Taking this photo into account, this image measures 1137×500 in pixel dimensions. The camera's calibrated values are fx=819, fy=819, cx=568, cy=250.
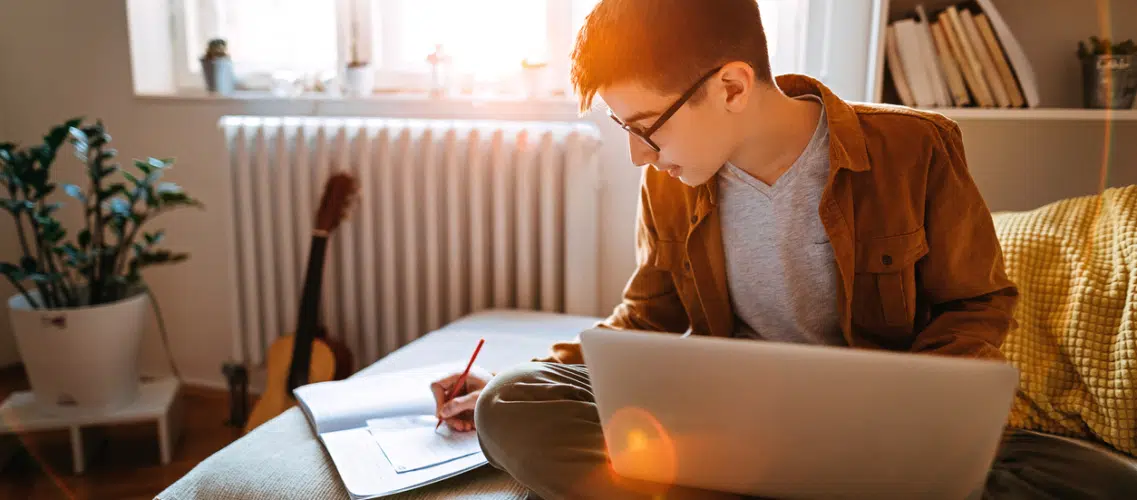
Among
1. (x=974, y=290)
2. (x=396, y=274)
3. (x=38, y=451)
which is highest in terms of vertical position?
(x=974, y=290)

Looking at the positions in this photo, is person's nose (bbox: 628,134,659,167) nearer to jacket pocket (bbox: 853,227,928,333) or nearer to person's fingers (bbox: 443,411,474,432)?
jacket pocket (bbox: 853,227,928,333)

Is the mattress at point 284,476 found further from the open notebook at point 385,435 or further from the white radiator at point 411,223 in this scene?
the white radiator at point 411,223

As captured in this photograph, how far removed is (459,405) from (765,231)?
49 centimetres

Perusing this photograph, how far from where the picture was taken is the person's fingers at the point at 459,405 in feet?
3.78

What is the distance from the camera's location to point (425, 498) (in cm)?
104

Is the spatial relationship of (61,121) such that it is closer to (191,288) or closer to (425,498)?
(191,288)

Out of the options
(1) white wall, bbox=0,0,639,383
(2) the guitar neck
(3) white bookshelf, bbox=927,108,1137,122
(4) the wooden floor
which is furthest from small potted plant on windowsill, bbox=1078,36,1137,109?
(4) the wooden floor

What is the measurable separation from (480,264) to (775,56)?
86 cm

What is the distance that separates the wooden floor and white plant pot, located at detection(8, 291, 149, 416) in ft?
0.46

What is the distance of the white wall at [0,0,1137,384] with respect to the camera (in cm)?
204

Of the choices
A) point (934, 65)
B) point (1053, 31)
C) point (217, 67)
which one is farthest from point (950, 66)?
point (217, 67)

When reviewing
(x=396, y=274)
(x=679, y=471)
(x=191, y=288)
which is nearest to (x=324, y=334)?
(x=396, y=274)

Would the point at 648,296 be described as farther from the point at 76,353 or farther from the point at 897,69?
the point at 76,353

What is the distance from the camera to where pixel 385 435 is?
1179mm
